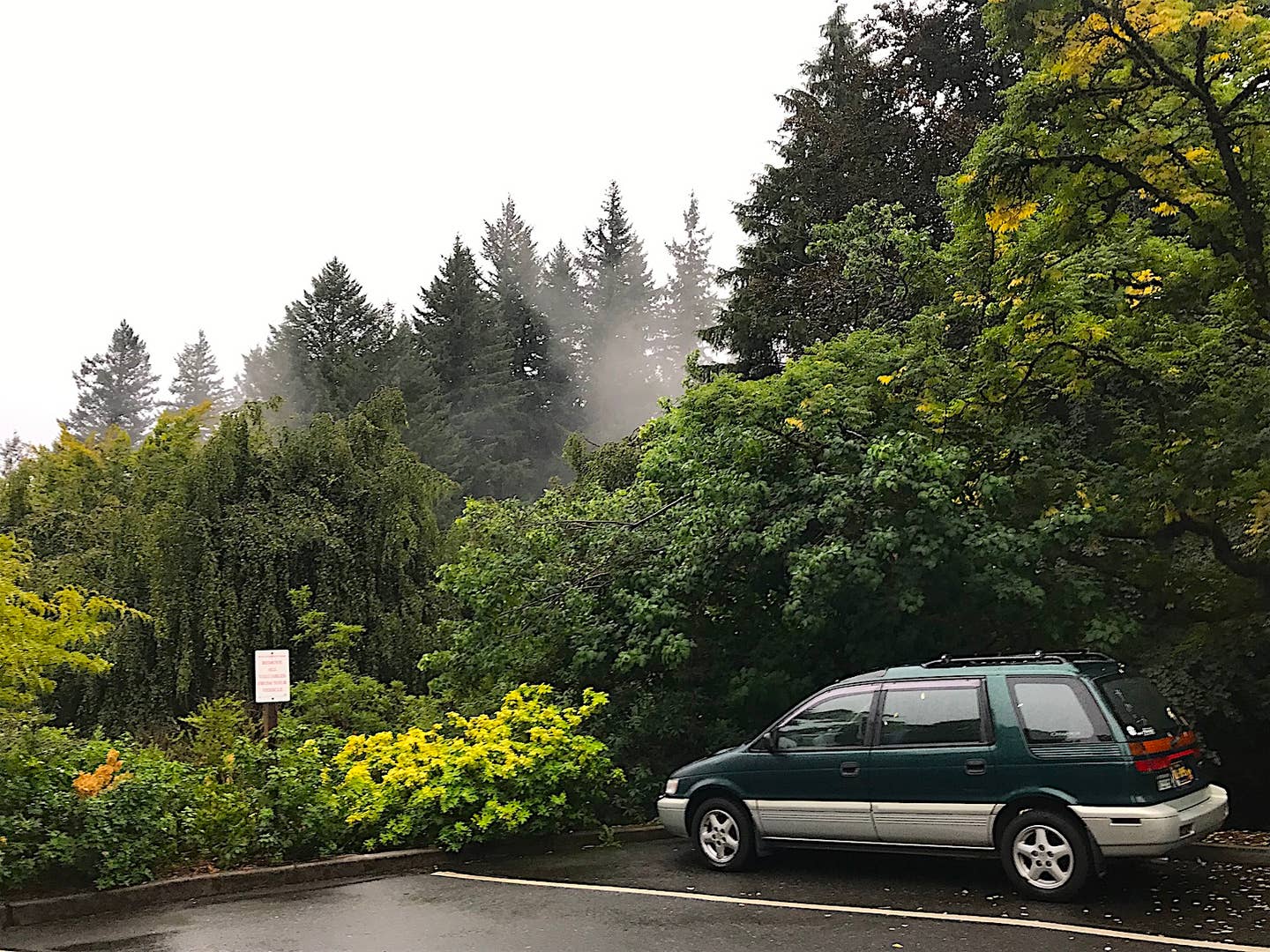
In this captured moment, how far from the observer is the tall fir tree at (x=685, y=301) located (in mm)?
71750

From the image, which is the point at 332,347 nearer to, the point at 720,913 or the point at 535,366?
the point at 535,366

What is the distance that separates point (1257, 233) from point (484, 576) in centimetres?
847

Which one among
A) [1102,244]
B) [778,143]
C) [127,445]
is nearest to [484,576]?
[1102,244]

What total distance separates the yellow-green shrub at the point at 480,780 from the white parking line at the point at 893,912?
0.53 meters

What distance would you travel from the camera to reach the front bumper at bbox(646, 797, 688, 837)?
8641 millimetres

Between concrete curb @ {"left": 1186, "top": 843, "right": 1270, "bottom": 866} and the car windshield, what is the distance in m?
1.47

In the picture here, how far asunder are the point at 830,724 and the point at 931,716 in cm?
82

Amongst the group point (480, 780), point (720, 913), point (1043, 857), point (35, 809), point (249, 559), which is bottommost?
point (720, 913)

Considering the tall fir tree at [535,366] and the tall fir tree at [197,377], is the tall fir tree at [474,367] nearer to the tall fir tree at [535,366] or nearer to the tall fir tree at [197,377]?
the tall fir tree at [535,366]

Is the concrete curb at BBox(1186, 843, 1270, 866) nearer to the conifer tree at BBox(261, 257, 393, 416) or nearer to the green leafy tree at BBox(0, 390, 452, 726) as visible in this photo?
the green leafy tree at BBox(0, 390, 452, 726)

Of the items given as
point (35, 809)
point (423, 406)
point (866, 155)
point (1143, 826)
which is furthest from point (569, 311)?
point (1143, 826)

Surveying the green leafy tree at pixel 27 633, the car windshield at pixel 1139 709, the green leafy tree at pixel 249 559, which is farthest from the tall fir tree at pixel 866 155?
the car windshield at pixel 1139 709

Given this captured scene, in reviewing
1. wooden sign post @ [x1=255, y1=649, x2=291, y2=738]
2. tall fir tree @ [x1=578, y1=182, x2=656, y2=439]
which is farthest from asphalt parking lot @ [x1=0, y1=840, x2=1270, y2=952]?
tall fir tree @ [x1=578, y1=182, x2=656, y2=439]

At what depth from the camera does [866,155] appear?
1029 inches
